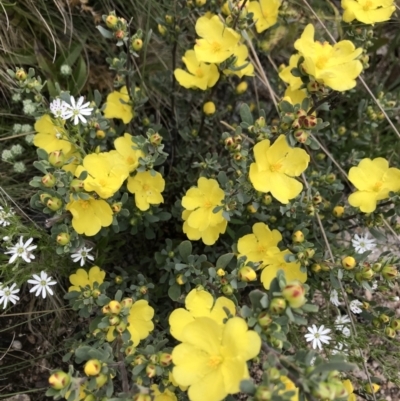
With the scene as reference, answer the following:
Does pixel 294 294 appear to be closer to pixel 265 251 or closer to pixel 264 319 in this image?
pixel 264 319

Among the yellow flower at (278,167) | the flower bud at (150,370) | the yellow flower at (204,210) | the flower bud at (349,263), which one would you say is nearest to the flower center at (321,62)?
the yellow flower at (278,167)

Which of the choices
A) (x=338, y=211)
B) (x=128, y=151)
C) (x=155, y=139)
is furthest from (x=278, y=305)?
(x=128, y=151)

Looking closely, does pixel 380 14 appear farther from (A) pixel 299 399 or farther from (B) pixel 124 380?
(B) pixel 124 380

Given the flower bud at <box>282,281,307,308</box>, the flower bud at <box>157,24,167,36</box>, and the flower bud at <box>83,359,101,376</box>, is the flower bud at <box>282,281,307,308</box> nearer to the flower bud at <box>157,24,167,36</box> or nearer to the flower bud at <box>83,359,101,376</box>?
the flower bud at <box>83,359,101,376</box>

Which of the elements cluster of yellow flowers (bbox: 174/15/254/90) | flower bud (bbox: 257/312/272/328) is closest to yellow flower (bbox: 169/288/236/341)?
flower bud (bbox: 257/312/272/328)

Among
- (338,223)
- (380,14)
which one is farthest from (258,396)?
(380,14)

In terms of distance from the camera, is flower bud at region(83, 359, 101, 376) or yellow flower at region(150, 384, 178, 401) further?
yellow flower at region(150, 384, 178, 401)
